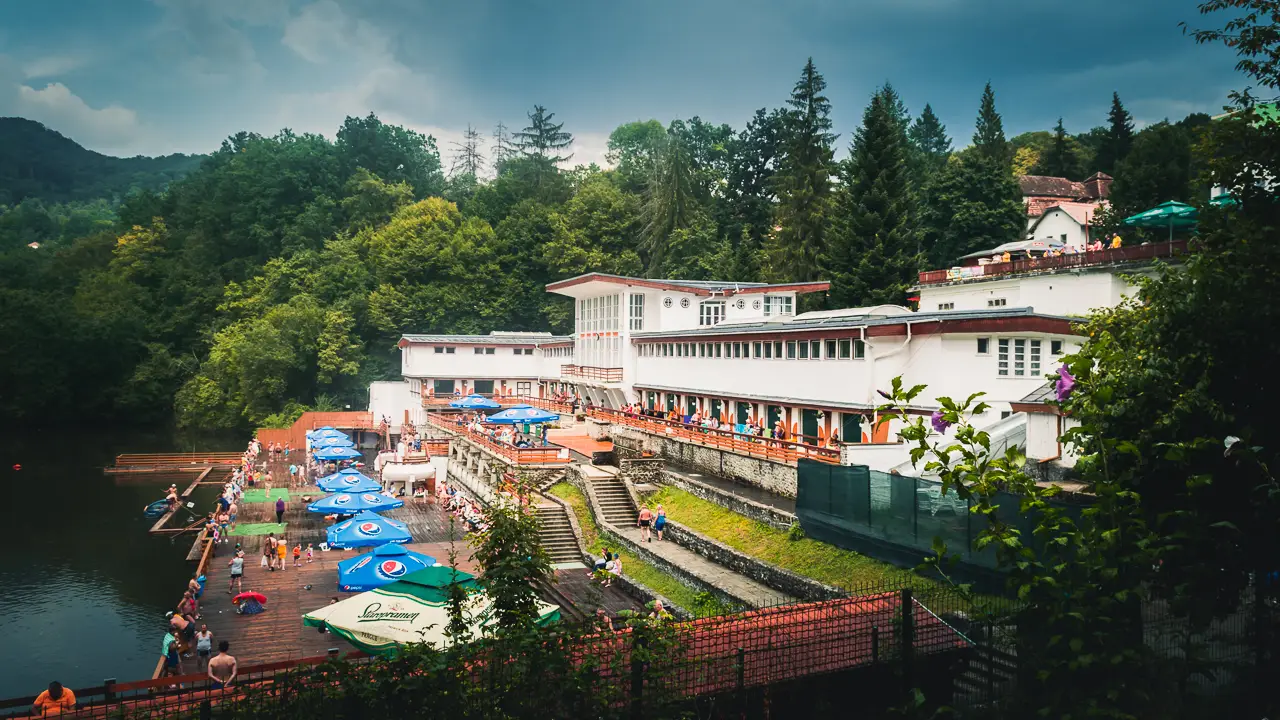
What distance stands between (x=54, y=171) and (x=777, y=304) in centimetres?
17343

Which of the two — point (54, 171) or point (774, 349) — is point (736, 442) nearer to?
point (774, 349)

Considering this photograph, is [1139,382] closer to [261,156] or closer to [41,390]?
[41,390]

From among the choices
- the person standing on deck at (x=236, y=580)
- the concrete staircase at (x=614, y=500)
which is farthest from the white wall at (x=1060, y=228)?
the person standing on deck at (x=236, y=580)

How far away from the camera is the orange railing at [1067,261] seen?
32.9 meters

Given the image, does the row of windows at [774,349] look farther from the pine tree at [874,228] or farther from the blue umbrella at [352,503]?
the blue umbrella at [352,503]

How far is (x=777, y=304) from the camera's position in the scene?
46312 millimetres

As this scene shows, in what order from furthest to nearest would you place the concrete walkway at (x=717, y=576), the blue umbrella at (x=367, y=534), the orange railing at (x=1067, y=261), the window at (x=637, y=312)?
1. the window at (x=637, y=312)
2. the orange railing at (x=1067, y=261)
3. the blue umbrella at (x=367, y=534)
4. the concrete walkway at (x=717, y=576)

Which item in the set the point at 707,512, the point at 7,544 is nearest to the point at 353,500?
the point at 707,512

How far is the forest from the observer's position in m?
52.2

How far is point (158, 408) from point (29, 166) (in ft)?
403

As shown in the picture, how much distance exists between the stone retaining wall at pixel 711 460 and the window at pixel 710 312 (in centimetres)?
1062

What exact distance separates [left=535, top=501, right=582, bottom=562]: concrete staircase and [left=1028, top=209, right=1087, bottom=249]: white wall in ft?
115

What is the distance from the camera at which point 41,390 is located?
67.4 metres

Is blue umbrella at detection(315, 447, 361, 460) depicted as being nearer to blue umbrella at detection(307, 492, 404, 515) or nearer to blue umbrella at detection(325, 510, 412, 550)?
blue umbrella at detection(307, 492, 404, 515)
